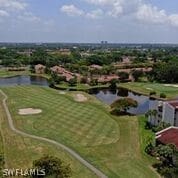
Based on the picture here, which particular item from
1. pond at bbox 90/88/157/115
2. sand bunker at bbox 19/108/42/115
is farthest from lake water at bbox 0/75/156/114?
sand bunker at bbox 19/108/42/115

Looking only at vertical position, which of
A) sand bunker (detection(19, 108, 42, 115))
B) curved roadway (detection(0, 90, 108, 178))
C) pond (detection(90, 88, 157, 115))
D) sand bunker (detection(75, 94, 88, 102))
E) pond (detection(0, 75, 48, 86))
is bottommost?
pond (detection(0, 75, 48, 86))

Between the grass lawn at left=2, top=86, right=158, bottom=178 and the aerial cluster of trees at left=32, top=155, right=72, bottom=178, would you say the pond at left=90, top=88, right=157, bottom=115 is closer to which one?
the grass lawn at left=2, top=86, right=158, bottom=178

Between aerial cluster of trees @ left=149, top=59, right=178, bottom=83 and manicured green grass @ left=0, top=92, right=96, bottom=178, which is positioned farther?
aerial cluster of trees @ left=149, top=59, right=178, bottom=83

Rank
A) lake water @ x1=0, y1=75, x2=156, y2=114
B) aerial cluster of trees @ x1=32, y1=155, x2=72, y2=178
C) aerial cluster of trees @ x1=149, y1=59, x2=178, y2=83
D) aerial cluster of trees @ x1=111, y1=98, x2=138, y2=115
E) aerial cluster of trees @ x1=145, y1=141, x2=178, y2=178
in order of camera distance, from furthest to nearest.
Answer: aerial cluster of trees @ x1=149, y1=59, x2=178, y2=83
lake water @ x1=0, y1=75, x2=156, y2=114
aerial cluster of trees @ x1=111, y1=98, x2=138, y2=115
aerial cluster of trees @ x1=145, y1=141, x2=178, y2=178
aerial cluster of trees @ x1=32, y1=155, x2=72, y2=178

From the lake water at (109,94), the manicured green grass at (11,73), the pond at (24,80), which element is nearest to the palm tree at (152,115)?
the lake water at (109,94)

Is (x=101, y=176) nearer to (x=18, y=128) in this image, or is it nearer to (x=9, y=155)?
(x=9, y=155)

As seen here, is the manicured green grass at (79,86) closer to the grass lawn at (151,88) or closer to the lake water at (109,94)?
the lake water at (109,94)
